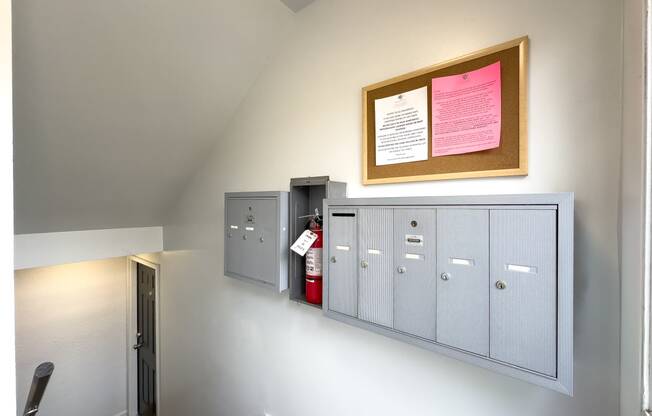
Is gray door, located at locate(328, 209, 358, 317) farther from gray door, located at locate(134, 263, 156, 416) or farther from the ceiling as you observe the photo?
gray door, located at locate(134, 263, 156, 416)

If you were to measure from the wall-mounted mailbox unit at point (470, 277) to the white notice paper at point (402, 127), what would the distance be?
23cm

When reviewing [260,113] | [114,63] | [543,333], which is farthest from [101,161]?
[543,333]

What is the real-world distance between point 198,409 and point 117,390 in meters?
1.88

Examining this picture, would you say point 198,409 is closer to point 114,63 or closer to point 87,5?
point 114,63

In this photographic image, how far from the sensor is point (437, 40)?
980mm

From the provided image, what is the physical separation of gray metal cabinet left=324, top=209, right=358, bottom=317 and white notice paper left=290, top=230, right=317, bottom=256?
5.4 inches

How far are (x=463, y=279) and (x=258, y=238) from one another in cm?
96

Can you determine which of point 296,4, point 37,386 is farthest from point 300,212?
point 37,386

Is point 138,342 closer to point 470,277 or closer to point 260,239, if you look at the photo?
point 260,239

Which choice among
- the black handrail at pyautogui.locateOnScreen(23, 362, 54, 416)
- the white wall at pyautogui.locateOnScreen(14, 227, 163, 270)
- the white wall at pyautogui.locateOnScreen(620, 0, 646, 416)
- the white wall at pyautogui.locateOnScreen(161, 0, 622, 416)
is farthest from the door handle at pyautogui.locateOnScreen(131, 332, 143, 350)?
the white wall at pyautogui.locateOnScreen(620, 0, 646, 416)

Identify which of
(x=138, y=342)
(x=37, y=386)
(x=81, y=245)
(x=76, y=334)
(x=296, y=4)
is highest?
(x=296, y=4)

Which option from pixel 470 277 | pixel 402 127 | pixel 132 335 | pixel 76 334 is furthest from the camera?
pixel 132 335

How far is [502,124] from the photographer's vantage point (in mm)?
839

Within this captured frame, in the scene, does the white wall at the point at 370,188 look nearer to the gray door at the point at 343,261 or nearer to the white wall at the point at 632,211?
the white wall at the point at 632,211
